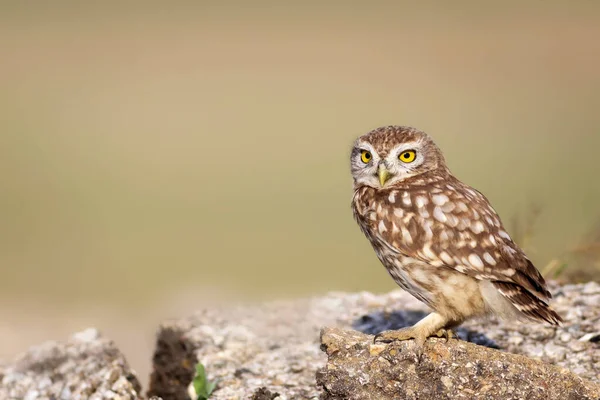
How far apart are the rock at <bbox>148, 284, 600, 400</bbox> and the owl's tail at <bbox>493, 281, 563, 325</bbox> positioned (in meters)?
0.62

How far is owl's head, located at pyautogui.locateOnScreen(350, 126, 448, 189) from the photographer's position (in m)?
4.79

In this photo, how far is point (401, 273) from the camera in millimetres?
4527

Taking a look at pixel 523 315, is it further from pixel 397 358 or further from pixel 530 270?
pixel 397 358

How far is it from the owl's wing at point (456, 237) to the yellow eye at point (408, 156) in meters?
0.24

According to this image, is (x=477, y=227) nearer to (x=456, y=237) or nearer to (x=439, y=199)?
(x=456, y=237)

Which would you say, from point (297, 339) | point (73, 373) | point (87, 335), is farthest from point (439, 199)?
point (87, 335)

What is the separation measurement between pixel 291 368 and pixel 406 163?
5.32 feet

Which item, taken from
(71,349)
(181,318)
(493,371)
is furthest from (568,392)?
(71,349)

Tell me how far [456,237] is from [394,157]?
0.66 metres

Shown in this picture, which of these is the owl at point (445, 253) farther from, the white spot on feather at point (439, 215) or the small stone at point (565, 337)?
the small stone at point (565, 337)

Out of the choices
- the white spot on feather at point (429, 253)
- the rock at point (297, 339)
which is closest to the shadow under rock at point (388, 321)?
the rock at point (297, 339)

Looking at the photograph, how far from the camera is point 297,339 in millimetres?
6090

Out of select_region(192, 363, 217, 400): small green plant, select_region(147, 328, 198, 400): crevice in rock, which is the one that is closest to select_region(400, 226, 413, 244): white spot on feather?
select_region(192, 363, 217, 400): small green plant

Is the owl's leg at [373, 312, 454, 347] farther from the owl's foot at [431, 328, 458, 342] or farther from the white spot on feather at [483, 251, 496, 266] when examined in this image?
the white spot on feather at [483, 251, 496, 266]
